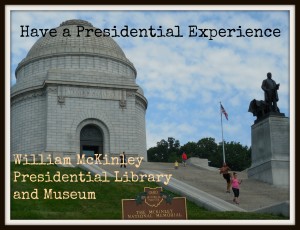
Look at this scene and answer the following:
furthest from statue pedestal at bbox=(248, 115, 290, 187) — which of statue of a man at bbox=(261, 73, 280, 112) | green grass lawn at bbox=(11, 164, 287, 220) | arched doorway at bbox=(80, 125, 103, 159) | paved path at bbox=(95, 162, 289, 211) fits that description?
arched doorway at bbox=(80, 125, 103, 159)

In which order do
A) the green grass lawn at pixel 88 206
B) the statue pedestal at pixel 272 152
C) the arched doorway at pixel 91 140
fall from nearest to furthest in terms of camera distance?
the green grass lawn at pixel 88 206 → the statue pedestal at pixel 272 152 → the arched doorway at pixel 91 140

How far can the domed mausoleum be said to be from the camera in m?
46.9

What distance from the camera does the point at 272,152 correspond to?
31.8 meters

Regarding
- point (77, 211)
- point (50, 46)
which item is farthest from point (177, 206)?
point (50, 46)

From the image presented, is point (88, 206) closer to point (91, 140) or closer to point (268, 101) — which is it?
point (268, 101)

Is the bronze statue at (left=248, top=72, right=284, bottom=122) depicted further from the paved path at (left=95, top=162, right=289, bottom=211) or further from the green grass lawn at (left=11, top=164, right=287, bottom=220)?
the green grass lawn at (left=11, top=164, right=287, bottom=220)

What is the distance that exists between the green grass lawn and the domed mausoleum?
17.8 metres

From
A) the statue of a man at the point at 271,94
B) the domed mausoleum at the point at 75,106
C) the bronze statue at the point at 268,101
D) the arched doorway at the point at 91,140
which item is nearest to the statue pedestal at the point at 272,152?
the bronze statue at the point at 268,101

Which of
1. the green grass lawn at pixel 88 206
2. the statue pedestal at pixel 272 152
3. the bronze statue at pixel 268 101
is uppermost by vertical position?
the bronze statue at pixel 268 101

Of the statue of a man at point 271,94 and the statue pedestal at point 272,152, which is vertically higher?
the statue of a man at point 271,94

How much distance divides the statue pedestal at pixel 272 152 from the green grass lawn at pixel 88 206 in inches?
276

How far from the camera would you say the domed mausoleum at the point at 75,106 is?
46.9m

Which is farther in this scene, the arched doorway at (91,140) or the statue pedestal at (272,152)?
the arched doorway at (91,140)

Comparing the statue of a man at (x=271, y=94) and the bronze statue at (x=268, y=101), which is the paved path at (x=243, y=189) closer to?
the bronze statue at (x=268, y=101)
